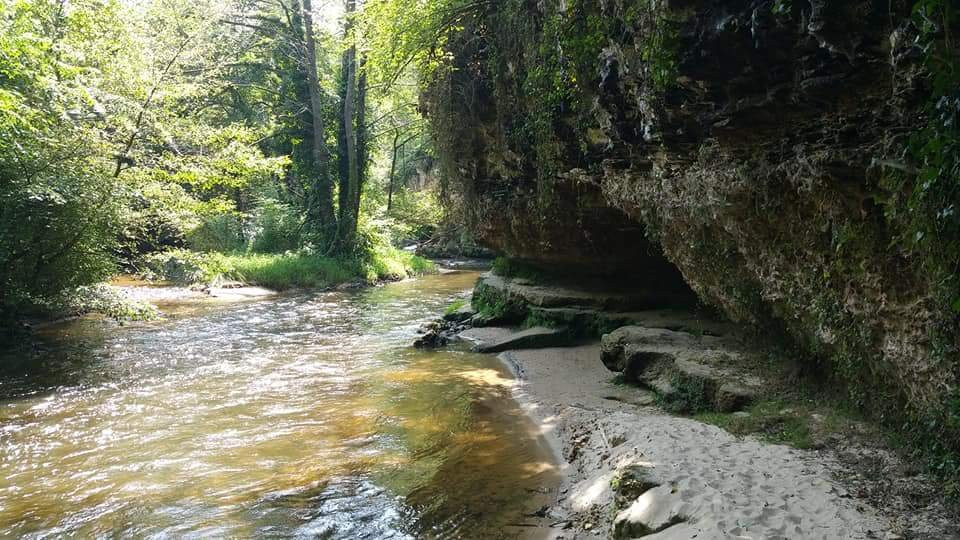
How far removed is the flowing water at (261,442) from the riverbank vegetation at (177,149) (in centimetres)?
239

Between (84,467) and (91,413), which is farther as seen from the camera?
(91,413)

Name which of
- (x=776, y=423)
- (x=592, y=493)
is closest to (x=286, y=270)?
(x=592, y=493)

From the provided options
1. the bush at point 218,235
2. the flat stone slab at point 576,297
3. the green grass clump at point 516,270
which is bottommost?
the flat stone slab at point 576,297

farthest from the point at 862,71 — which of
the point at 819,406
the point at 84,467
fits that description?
the point at 84,467

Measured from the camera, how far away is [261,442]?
24.7 ft

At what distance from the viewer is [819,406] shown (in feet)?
21.8

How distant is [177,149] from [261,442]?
439 inches

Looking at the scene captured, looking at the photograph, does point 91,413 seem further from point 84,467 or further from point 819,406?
point 819,406

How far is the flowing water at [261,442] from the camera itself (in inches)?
222

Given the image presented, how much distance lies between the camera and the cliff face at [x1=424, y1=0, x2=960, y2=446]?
14.7 ft

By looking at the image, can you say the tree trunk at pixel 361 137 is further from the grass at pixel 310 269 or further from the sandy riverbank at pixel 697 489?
the sandy riverbank at pixel 697 489

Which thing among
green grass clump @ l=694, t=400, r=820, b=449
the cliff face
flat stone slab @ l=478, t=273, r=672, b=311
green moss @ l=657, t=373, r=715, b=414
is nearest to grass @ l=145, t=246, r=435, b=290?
flat stone slab @ l=478, t=273, r=672, b=311

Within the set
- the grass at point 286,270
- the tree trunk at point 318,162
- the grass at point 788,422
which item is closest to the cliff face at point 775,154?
the grass at point 788,422

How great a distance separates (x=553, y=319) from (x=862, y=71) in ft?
27.7
